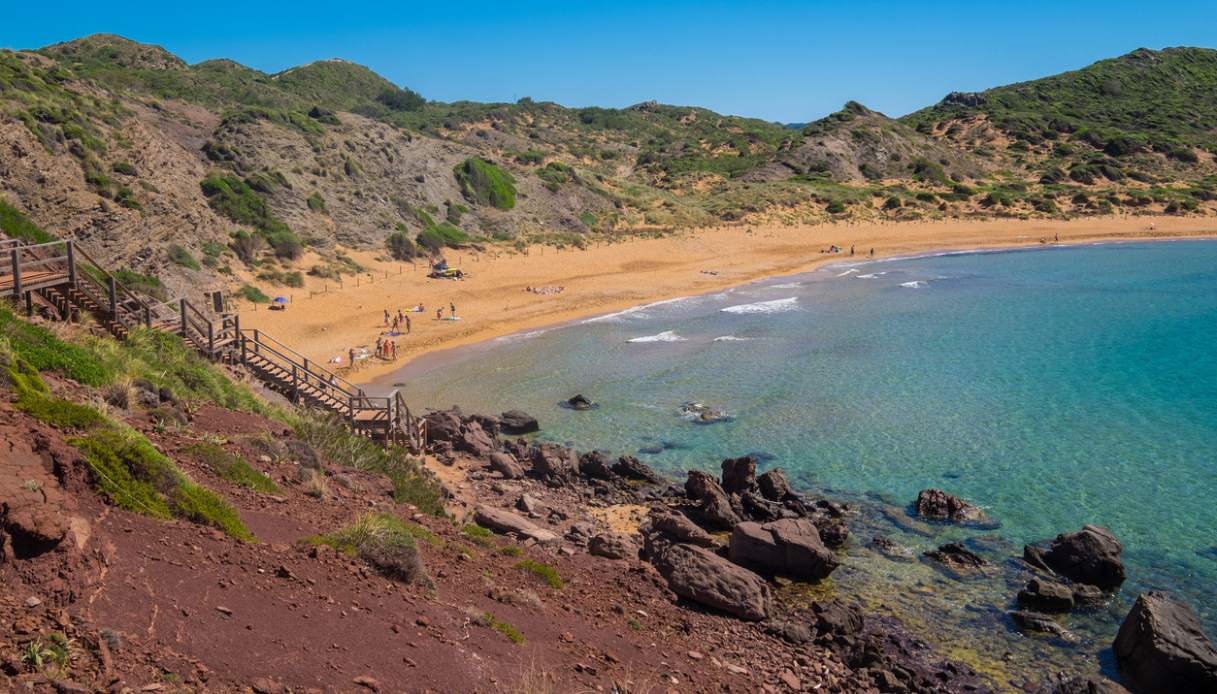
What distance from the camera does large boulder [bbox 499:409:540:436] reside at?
2755 cm

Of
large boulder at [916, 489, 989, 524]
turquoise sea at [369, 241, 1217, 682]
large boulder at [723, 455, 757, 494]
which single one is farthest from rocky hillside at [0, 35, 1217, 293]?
large boulder at [916, 489, 989, 524]

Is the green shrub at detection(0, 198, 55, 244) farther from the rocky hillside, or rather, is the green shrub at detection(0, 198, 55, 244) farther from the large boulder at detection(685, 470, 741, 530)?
the large boulder at detection(685, 470, 741, 530)

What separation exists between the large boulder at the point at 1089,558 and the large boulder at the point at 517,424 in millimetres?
15007

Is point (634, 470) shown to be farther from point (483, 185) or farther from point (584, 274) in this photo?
point (483, 185)

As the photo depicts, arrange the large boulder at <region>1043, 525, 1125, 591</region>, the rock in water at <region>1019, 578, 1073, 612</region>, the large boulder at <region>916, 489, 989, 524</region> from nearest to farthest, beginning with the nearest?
the rock in water at <region>1019, 578, 1073, 612</region>, the large boulder at <region>1043, 525, 1125, 591</region>, the large boulder at <region>916, 489, 989, 524</region>

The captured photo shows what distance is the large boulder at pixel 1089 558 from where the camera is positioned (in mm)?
17516

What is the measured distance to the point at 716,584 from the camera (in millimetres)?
15188

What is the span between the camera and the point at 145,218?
132 feet

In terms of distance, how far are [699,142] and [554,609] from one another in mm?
113086

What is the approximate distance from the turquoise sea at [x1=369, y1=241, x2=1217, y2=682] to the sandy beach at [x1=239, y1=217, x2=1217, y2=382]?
2882mm

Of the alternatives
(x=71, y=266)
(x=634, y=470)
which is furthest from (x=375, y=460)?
(x=71, y=266)

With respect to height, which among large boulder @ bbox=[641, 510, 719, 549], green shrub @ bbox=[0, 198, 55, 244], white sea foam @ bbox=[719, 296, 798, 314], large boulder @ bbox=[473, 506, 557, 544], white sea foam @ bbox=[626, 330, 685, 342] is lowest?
large boulder @ bbox=[641, 510, 719, 549]

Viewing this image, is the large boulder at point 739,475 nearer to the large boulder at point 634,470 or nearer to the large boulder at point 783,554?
the large boulder at point 634,470

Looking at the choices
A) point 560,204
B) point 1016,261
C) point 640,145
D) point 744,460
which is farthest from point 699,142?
point 744,460
